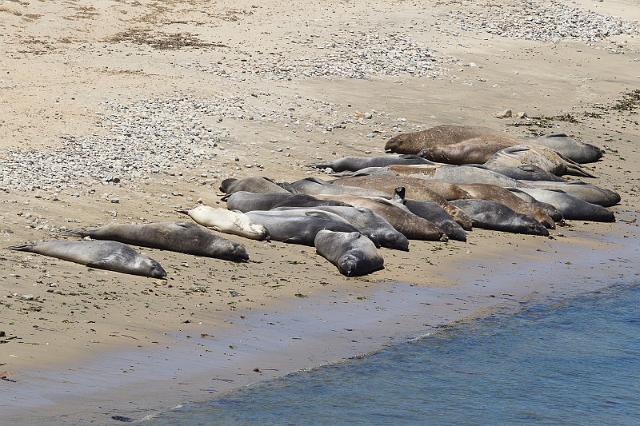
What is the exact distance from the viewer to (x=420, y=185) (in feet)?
42.4

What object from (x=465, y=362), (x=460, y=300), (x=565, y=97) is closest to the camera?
(x=465, y=362)

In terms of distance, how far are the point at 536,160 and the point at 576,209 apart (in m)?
1.68

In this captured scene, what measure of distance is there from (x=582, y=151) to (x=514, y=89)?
3.49m

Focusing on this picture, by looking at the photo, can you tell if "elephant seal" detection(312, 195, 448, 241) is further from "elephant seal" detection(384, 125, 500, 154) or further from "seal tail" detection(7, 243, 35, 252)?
"seal tail" detection(7, 243, 35, 252)

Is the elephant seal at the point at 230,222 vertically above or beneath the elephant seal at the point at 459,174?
above

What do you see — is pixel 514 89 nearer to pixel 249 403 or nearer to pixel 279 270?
pixel 279 270

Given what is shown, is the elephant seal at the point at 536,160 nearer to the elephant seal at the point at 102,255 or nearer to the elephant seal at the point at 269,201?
the elephant seal at the point at 269,201

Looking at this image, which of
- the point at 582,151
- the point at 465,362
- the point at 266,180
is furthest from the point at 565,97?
the point at 465,362

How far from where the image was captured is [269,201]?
38.3 feet

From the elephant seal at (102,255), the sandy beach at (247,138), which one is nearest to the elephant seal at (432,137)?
the sandy beach at (247,138)

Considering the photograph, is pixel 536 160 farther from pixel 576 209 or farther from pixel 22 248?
pixel 22 248

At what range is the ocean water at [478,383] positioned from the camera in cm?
733

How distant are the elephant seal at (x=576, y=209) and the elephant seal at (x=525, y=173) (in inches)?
35.8

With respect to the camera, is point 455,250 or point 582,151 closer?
point 455,250
